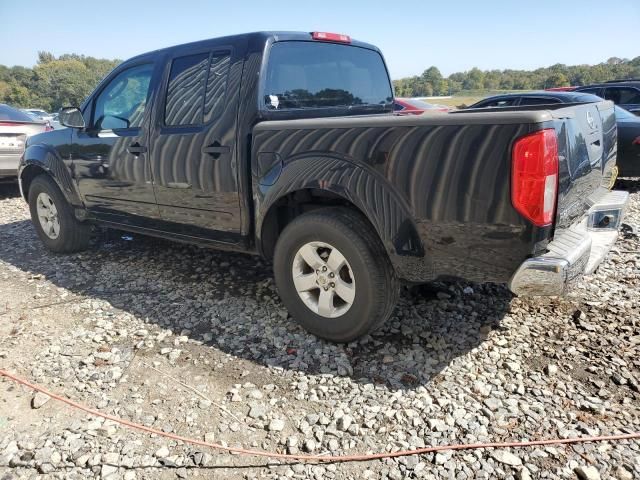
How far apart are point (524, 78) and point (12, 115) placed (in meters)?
79.9

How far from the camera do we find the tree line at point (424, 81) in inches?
2539

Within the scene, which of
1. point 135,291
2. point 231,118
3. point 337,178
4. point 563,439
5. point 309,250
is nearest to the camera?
point 563,439

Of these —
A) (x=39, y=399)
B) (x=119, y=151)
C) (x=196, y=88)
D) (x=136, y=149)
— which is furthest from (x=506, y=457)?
(x=119, y=151)

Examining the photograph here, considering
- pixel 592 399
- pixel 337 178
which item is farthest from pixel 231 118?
pixel 592 399

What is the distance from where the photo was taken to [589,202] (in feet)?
9.03

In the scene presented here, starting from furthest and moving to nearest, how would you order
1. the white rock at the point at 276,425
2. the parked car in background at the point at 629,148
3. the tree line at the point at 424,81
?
the tree line at the point at 424,81, the parked car in background at the point at 629,148, the white rock at the point at 276,425

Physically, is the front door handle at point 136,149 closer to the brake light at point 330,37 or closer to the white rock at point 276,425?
the brake light at point 330,37

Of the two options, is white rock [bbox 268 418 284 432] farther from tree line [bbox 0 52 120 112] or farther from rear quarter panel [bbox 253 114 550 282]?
tree line [bbox 0 52 120 112]

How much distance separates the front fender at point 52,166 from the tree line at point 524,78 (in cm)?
4179

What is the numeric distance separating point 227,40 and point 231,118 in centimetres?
59

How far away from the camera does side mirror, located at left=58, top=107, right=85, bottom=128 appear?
13.8 ft

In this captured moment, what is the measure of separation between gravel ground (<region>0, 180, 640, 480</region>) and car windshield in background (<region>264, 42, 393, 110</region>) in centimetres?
154

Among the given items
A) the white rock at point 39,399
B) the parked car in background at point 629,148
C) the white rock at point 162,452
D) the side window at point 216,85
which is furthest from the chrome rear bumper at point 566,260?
the parked car in background at point 629,148

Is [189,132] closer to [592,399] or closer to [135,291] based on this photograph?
[135,291]
